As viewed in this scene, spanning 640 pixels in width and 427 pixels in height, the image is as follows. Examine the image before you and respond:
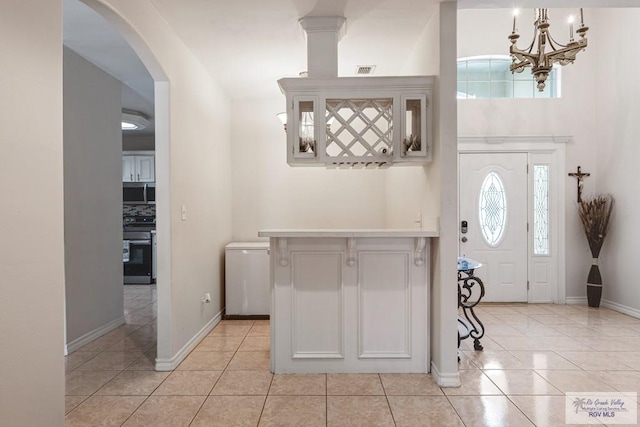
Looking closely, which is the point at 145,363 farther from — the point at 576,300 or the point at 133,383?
the point at 576,300

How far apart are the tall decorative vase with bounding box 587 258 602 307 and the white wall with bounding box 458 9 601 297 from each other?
208 millimetres

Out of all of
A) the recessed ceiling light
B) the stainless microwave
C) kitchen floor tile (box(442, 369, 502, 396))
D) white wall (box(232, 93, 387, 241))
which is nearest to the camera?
kitchen floor tile (box(442, 369, 502, 396))

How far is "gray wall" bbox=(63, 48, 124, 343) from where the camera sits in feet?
11.3

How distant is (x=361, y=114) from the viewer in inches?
115

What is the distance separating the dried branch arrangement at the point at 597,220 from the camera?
4680 millimetres

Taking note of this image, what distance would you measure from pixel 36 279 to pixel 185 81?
7.22 ft

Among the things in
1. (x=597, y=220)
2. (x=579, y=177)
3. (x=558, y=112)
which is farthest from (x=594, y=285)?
(x=558, y=112)

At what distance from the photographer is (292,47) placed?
3412 mm

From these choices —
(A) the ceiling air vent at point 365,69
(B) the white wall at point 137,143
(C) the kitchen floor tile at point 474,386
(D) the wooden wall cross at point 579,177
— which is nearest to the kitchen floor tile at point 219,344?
(C) the kitchen floor tile at point 474,386

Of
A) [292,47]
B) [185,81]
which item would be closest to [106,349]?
[185,81]

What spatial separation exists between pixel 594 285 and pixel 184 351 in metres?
4.84

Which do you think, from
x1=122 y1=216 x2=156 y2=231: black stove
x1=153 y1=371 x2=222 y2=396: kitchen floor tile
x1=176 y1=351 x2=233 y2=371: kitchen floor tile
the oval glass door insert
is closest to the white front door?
the oval glass door insert

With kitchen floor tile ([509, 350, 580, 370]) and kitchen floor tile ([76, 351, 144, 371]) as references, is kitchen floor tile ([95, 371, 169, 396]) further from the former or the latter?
kitchen floor tile ([509, 350, 580, 370])

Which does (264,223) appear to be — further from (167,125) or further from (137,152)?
(137,152)
